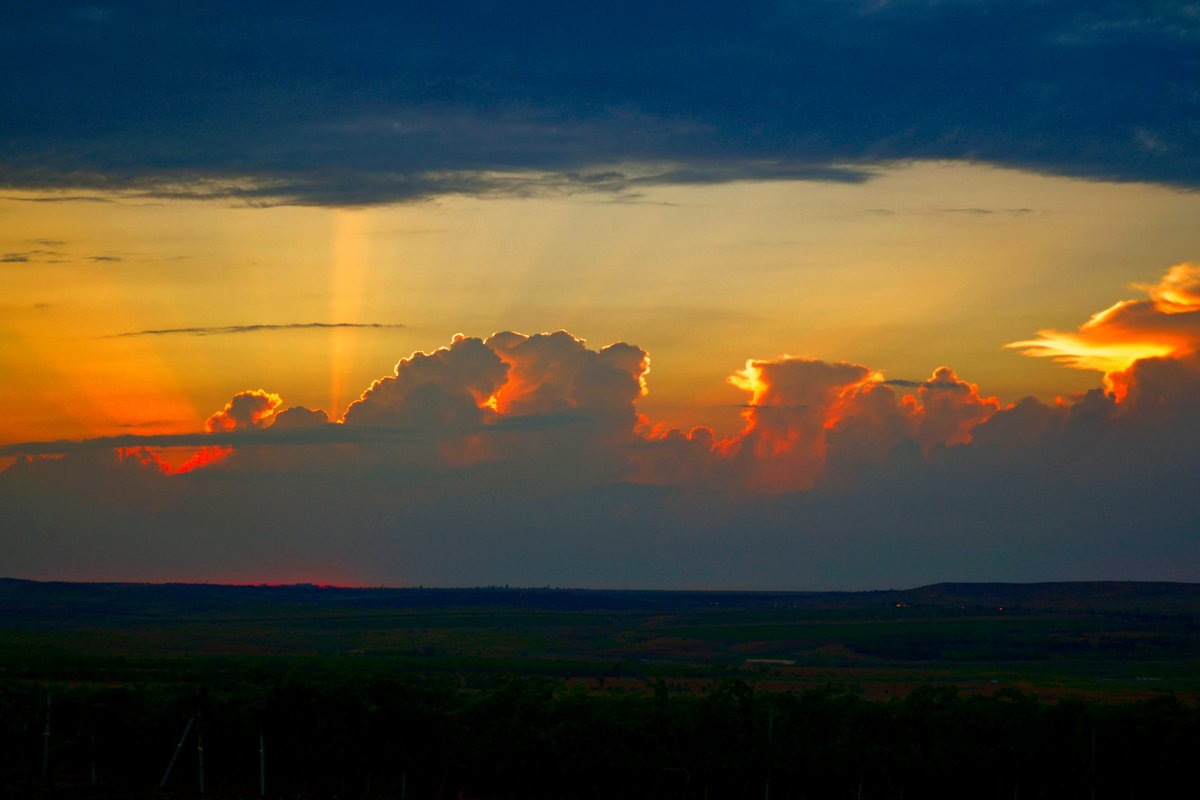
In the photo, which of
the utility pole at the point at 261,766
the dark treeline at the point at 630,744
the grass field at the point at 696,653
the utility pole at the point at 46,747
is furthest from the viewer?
the grass field at the point at 696,653

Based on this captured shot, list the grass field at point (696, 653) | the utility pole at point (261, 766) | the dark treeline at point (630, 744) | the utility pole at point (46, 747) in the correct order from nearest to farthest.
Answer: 1. the dark treeline at point (630, 744)
2. the utility pole at point (261, 766)
3. the utility pole at point (46, 747)
4. the grass field at point (696, 653)

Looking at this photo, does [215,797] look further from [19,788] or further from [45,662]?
[45,662]

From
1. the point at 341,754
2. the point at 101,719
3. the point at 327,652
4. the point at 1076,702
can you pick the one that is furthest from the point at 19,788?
the point at 327,652

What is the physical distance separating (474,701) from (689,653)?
118623mm

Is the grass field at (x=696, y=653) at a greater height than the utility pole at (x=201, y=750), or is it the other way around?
the utility pole at (x=201, y=750)

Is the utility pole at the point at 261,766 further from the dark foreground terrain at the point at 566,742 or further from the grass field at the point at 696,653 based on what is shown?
the grass field at the point at 696,653

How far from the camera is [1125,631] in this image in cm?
17575

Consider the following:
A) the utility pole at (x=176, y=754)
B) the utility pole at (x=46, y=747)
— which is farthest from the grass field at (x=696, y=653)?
the utility pole at (x=176, y=754)

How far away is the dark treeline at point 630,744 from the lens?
31.9 metres

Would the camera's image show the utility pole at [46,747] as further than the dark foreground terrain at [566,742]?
Yes

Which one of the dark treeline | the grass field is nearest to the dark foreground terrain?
the dark treeline

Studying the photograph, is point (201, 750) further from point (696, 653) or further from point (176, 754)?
point (696, 653)

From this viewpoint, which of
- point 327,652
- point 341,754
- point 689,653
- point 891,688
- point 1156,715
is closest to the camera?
point 1156,715

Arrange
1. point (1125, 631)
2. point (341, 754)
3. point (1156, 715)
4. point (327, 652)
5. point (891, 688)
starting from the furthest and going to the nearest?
point (1125, 631) → point (327, 652) → point (891, 688) → point (341, 754) → point (1156, 715)
